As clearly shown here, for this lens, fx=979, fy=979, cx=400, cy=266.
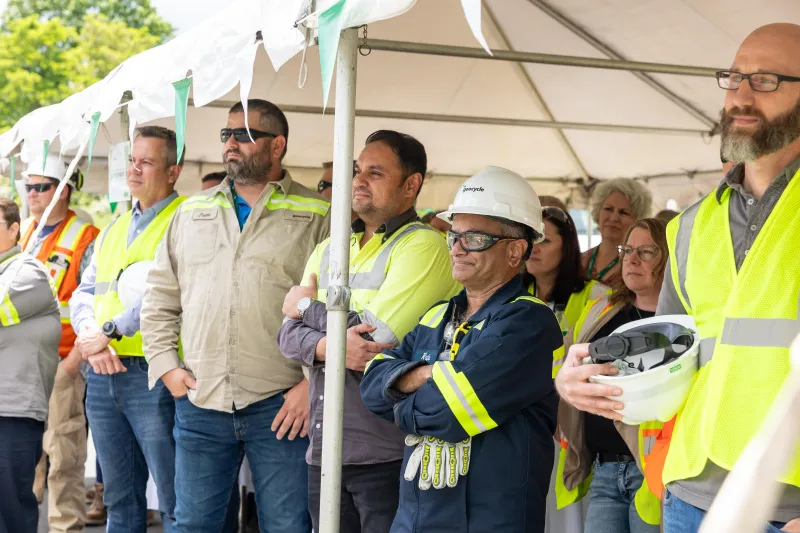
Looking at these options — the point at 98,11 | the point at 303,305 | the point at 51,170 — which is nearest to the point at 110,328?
the point at 303,305

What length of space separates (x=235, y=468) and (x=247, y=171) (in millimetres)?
1293

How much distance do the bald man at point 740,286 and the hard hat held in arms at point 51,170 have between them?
497cm

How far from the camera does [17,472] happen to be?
16.7 feet

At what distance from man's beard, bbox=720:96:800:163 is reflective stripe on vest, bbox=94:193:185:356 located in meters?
3.21

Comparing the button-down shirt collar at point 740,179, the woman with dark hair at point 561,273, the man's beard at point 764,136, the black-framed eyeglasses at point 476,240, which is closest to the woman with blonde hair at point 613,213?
the woman with dark hair at point 561,273

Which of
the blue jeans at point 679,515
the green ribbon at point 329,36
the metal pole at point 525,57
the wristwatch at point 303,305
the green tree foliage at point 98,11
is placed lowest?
the blue jeans at point 679,515

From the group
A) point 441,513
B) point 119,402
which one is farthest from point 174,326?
point 441,513

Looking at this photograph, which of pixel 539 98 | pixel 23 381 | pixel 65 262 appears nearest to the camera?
pixel 23 381

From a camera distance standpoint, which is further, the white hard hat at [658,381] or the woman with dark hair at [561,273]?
the woman with dark hair at [561,273]

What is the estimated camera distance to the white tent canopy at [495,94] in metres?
4.25

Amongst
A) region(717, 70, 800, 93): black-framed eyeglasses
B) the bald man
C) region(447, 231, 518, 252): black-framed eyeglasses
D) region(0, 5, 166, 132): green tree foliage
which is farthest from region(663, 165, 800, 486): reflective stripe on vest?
region(0, 5, 166, 132): green tree foliage

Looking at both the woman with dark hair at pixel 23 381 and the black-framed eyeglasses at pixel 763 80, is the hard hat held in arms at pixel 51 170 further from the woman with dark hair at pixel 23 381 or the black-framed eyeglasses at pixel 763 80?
the black-framed eyeglasses at pixel 763 80

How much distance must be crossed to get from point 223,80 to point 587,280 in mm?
2092

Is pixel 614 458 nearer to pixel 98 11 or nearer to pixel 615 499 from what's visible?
pixel 615 499
